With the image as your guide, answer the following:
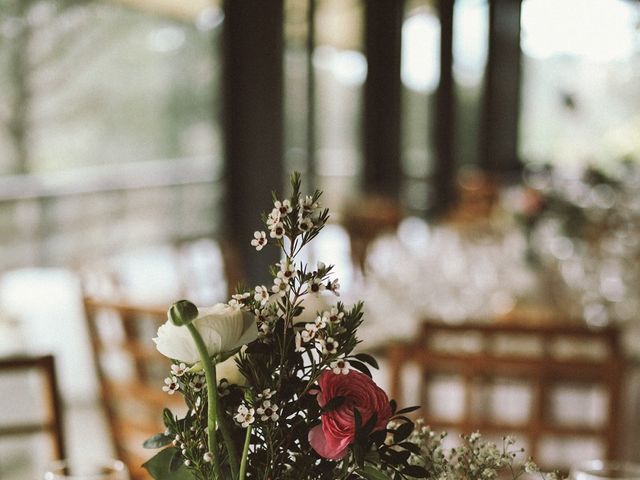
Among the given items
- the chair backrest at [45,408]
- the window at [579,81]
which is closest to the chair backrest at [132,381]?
the chair backrest at [45,408]

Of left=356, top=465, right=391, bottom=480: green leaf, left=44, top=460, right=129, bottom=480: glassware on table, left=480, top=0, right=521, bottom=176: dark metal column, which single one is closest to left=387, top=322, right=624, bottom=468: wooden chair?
left=44, top=460, right=129, bottom=480: glassware on table

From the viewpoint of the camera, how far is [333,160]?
24.2 ft

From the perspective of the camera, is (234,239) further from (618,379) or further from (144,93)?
(618,379)

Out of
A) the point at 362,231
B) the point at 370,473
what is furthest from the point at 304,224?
the point at 362,231

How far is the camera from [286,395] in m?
0.82

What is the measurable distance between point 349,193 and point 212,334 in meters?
7.04

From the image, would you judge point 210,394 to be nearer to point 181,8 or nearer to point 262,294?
point 262,294

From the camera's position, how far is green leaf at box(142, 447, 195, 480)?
87 cm

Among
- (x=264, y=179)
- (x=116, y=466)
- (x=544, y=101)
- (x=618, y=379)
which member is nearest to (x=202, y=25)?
(x=264, y=179)

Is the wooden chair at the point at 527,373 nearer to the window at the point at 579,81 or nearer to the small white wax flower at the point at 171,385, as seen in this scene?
the small white wax flower at the point at 171,385

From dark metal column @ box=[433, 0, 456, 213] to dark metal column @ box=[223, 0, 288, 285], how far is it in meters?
3.80

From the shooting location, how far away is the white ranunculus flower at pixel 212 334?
0.78 meters

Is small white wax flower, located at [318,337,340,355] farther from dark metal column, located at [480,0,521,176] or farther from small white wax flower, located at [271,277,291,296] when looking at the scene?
dark metal column, located at [480,0,521,176]

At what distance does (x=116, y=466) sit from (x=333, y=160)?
6341 millimetres
